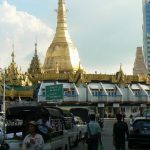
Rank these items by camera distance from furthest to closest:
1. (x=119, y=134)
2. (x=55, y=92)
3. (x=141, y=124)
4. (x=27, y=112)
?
(x=55, y=92)
(x=141, y=124)
(x=27, y=112)
(x=119, y=134)

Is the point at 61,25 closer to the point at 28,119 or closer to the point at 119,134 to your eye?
the point at 28,119

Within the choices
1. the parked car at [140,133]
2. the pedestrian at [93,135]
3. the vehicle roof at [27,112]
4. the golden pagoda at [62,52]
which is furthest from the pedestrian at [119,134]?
the golden pagoda at [62,52]

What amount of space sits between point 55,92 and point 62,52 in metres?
29.5

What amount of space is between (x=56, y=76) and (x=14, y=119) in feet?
183

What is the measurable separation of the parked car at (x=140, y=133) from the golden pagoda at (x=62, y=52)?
6481 cm

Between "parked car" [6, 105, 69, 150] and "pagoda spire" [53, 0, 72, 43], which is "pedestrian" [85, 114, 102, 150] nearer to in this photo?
"parked car" [6, 105, 69, 150]

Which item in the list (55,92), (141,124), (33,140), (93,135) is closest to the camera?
(33,140)

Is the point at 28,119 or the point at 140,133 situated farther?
the point at 140,133

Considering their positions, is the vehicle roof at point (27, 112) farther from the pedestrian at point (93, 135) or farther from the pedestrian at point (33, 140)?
the pedestrian at point (33, 140)

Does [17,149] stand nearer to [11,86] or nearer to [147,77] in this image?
[11,86]

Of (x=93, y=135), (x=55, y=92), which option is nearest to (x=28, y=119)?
(x=93, y=135)

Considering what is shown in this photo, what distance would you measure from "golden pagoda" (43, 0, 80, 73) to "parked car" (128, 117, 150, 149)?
64.8m

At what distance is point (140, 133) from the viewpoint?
21.2 m

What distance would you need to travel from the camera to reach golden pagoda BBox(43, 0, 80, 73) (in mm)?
88875
